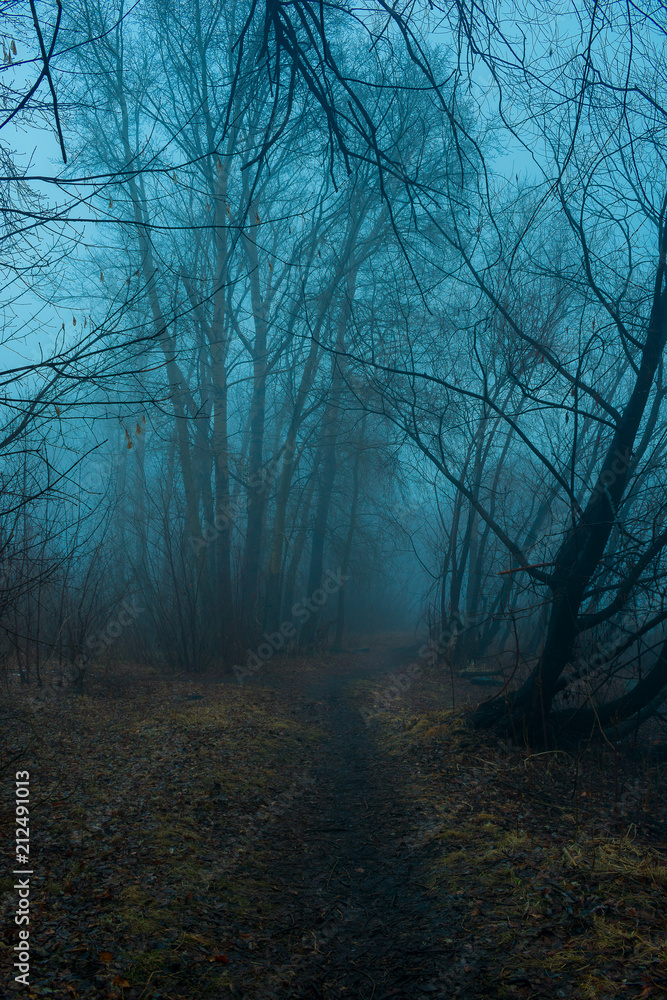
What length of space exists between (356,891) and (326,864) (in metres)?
0.40

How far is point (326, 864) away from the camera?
151 inches

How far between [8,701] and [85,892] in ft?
13.2

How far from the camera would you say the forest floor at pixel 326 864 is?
2.60 meters

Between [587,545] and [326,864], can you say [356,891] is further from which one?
[587,545]

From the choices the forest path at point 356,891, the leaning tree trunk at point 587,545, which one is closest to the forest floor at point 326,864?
the forest path at point 356,891

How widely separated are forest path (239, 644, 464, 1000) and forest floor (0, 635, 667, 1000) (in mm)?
13

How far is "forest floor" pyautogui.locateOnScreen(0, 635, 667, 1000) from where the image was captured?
2596 mm

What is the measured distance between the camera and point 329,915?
10.6ft

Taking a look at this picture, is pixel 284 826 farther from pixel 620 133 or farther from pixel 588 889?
pixel 620 133

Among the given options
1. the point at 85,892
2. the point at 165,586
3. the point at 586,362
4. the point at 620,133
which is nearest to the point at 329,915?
the point at 85,892

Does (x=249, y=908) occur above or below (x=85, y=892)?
below

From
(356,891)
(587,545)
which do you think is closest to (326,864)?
(356,891)

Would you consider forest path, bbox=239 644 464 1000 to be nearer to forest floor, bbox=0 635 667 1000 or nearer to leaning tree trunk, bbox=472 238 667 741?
forest floor, bbox=0 635 667 1000

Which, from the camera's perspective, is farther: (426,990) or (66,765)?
(66,765)
